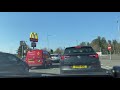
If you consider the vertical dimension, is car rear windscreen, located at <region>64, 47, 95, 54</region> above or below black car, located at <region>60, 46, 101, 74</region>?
above


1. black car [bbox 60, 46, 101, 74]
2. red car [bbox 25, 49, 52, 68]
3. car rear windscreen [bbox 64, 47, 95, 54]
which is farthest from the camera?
red car [bbox 25, 49, 52, 68]

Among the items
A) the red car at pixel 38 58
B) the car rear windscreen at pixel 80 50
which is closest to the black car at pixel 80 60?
the car rear windscreen at pixel 80 50

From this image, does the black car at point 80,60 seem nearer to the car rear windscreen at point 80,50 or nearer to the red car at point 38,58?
the car rear windscreen at point 80,50

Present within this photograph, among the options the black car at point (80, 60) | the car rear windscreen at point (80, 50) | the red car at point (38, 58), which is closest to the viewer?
the black car at point (80, 60)

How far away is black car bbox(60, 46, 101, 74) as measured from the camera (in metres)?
14.0

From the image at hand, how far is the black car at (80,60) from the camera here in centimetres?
1396

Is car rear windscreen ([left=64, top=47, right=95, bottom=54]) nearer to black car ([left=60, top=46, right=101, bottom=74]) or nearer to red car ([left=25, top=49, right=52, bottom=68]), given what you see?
black car ([left=60, top=46, right=101, bottom=74])

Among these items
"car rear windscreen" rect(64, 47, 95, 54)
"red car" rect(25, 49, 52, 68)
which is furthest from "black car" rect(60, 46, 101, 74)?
"red car" rect(25, 49, 52, 68)

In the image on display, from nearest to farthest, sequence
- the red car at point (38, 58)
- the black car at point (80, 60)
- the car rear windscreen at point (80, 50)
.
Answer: the black car at point (80, 60), the car rear windscreen at point (80, 50), the red car at point (38, 58)

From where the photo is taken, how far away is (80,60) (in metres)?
14.0

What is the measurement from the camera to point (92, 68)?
46.0 ft

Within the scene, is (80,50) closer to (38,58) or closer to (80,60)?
(80,60)

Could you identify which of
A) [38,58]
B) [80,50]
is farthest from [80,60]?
[38,58]
